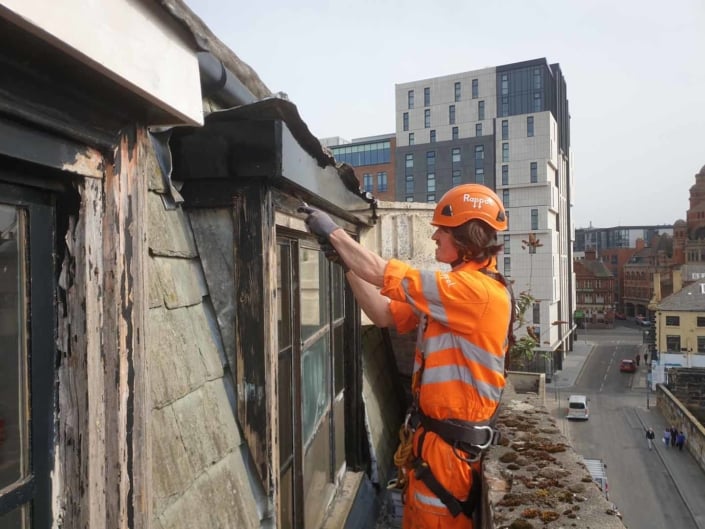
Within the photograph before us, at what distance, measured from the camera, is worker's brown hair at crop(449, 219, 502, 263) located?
2.81 m

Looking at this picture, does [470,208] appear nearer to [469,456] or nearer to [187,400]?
[469,456]

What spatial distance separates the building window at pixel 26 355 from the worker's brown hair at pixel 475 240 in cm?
199

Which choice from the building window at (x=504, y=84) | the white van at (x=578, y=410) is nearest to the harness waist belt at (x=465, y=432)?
the white van at (x=578, y=410)

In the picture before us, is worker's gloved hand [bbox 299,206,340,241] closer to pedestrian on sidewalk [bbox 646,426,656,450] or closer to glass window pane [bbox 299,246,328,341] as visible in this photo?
glass window pane [bbox 299,246,328,341]

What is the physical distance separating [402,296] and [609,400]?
1687 inches

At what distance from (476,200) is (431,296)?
0.63 m

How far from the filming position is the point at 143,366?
5.30ft

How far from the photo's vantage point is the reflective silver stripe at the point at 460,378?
2.66 meters

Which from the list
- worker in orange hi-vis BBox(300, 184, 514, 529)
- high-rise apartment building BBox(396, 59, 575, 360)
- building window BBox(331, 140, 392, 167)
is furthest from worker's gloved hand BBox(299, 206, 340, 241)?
building window BBox(331, 140, 392, 167)

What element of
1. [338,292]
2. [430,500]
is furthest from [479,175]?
[430,500]

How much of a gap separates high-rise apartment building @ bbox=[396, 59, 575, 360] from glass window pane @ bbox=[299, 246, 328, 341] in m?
41.8

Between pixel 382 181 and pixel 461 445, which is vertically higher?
pixel 382 181

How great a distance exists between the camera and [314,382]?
3.38m

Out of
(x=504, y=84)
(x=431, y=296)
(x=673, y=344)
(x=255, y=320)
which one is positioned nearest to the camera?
(x=255, y=320)
